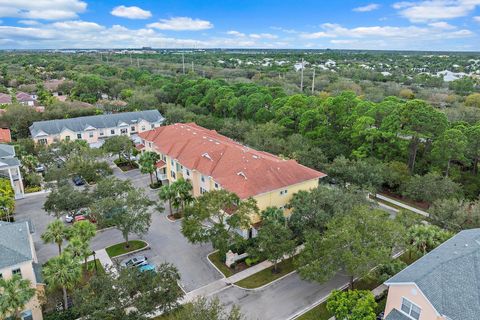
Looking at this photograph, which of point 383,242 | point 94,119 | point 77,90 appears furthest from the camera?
point 77,90

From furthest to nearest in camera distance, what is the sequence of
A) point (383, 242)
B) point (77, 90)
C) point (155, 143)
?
point (77, 90) < point (155, 143) < point (383, 242)

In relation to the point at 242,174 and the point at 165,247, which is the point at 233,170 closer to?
the point at 242,174

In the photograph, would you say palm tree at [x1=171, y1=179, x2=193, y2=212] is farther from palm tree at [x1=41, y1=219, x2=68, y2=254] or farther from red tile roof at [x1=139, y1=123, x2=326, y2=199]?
palm tree at [x1=41, y1=219, x2=68, y2=254]

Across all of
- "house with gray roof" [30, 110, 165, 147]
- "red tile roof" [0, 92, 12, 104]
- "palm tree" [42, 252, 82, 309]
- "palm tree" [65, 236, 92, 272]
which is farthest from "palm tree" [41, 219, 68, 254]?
"red tile roof" [0, 92, 12, 104]

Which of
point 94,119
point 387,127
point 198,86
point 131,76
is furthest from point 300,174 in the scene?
point 131,76

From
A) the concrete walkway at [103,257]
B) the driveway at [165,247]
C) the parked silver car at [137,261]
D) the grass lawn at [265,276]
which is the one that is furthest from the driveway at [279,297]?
the concrete walkway at [103,257]

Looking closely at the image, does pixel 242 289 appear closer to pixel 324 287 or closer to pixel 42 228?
pixel 324 287
